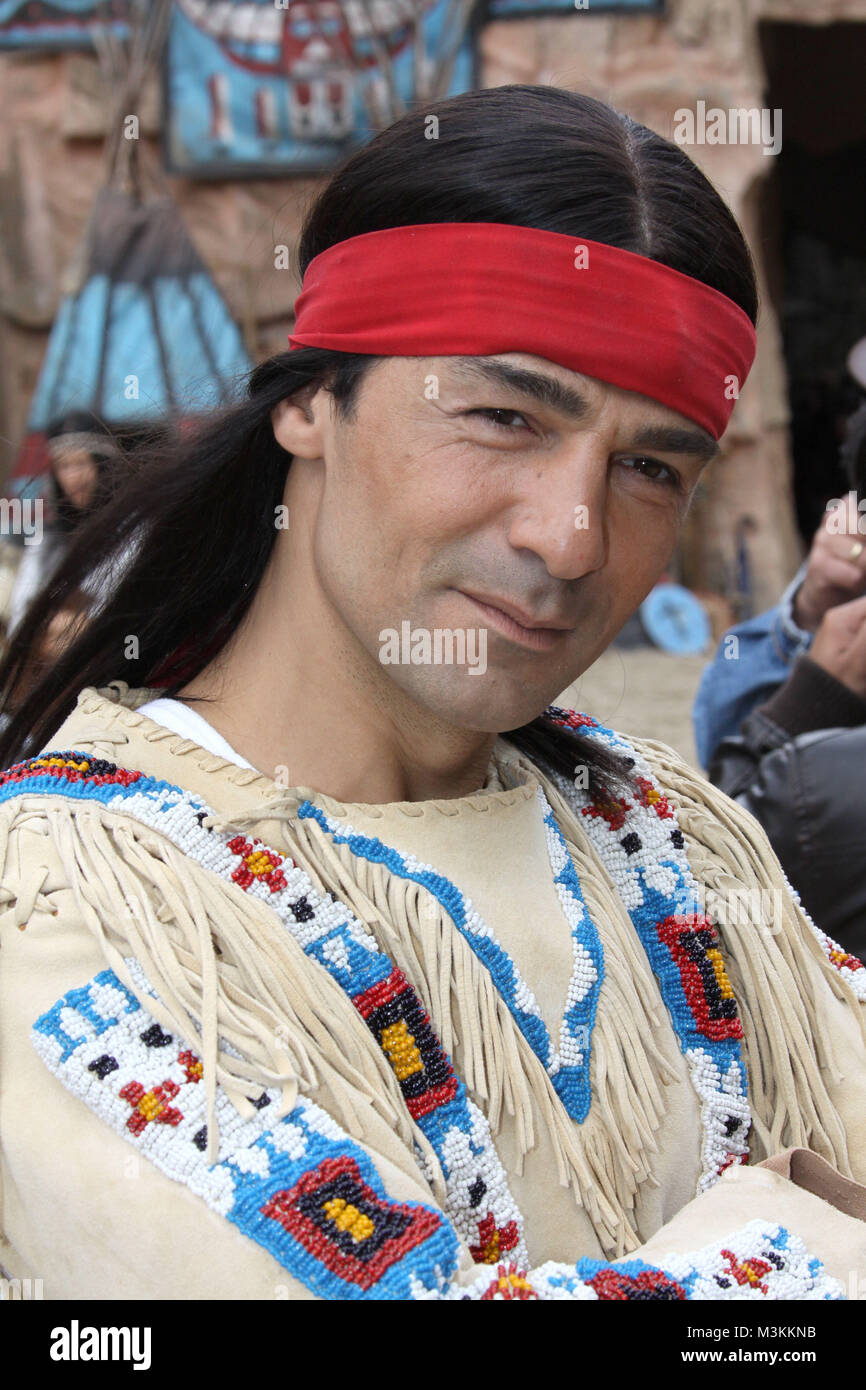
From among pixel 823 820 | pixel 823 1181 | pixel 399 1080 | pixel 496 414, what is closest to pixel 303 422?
pixel 496 414

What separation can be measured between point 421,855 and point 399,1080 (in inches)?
8.5

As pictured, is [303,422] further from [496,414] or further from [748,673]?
[748,673]

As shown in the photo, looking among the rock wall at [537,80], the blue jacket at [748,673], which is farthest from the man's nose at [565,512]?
the rock wall at [537,80]

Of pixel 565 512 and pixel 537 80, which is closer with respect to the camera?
pixel 565 512

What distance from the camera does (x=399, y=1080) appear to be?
110cm

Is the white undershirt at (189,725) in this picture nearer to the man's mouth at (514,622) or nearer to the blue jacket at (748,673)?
the man's mouth at (514,622)

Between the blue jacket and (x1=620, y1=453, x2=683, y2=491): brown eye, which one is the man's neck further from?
the blue jacket

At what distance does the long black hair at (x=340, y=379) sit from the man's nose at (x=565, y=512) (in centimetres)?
19

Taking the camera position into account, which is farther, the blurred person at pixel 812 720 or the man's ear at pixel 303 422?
the blurred person at pixel 812 720

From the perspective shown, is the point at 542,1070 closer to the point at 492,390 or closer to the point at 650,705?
the point at 492,390

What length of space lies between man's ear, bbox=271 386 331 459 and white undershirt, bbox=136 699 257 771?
0.27 meters

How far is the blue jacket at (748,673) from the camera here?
2.73 m

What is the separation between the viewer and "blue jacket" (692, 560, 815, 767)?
8.95 feet

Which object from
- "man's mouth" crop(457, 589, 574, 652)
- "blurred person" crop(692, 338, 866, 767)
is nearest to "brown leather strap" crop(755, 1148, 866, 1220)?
"man's mouth" crop(457, 589, 574, 652)
